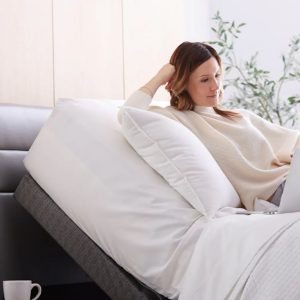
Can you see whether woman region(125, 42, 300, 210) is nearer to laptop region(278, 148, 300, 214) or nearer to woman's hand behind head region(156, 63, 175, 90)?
woman's hand behind head region(156, 63, 175, 90)

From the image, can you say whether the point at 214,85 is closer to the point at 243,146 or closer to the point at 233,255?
the point at 243,146

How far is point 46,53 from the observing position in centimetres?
357

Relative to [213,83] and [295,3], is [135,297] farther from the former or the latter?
[295,3]

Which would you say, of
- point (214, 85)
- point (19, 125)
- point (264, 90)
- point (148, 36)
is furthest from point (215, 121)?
point (264, 90)

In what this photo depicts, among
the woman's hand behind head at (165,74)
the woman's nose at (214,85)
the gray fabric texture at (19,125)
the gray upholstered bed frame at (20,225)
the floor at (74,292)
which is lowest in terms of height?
the floor at (74,292)

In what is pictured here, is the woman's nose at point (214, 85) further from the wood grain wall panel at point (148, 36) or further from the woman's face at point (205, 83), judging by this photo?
the wood grain wall panel at point (148, 36)

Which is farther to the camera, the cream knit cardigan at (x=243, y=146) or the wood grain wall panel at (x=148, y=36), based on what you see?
the wood grain wall panel at (x=148, y=36)

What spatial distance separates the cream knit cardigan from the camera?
A: 2850 mm

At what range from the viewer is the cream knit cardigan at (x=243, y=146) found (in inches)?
112

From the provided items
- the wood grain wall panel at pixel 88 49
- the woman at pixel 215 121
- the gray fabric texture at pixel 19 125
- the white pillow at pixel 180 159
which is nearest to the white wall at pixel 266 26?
the wood grain wall panel at pixel 88 49

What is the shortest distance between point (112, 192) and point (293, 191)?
2.01ft

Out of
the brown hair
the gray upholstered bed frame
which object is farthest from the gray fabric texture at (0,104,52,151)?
the brown hair

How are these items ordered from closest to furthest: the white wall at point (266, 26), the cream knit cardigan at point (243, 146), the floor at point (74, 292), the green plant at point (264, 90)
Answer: the cream knit cardigan at point (243, 146) < the floor at point (74, 292) < the green plant at point (264, 90) < the white wall at point (266, 26)

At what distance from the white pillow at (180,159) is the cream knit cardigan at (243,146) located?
8.1 inches
